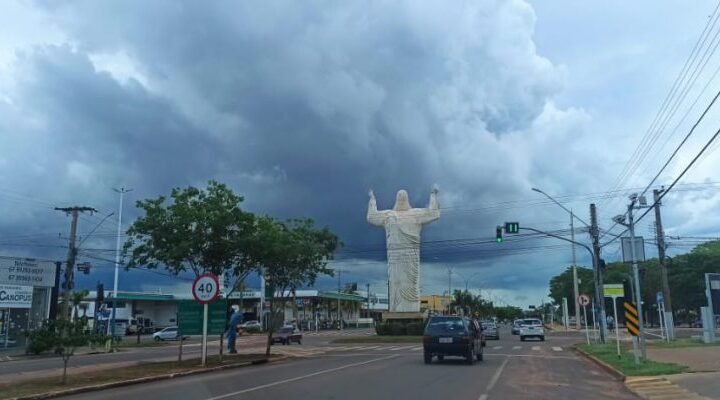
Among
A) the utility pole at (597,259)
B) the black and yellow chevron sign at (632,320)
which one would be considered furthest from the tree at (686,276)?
the black and yellow chevron sign at (632,320)

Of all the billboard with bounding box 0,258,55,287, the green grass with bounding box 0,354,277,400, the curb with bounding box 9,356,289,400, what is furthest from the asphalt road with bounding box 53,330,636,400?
the billboard with bounding box 0,258,55,287

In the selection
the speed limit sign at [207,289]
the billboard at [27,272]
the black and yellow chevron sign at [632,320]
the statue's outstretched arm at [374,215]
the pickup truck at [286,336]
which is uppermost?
the statue's outstretched arm at [374,215]

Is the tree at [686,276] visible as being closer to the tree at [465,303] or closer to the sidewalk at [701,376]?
the tree at [465,303]

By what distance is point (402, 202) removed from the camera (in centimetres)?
5816

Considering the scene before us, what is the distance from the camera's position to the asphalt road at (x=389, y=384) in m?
13.9

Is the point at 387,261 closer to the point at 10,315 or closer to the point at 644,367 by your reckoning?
the point at 10,315

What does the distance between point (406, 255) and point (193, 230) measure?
34.8 m

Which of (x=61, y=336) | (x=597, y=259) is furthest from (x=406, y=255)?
(x=61, y=336)

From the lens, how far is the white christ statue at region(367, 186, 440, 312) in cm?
5588

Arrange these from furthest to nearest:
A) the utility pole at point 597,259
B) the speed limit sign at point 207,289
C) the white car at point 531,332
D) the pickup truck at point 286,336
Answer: the white car at point 531,332 < the pickup truck at point 286,336 < the utility pole at point 597,259 < the speed limit sign at point 207,289

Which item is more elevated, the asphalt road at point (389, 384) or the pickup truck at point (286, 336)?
the pickup truck at point (286, 336)

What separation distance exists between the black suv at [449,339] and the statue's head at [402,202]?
113 feet

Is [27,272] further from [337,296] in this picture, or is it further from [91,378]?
[337,296]

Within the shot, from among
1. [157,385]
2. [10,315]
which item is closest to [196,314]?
[157,385]
